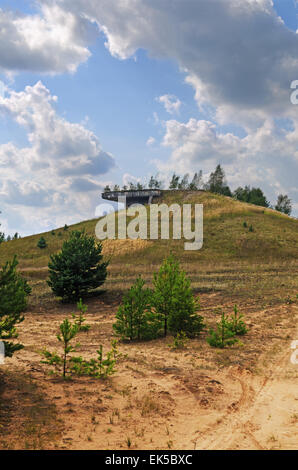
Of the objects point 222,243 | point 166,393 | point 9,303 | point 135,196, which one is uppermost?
point 135,196

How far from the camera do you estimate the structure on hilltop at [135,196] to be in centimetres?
9031

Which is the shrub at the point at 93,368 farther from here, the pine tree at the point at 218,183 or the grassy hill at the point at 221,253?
the pine tree at the point at 218,183

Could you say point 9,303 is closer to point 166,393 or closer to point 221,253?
point 166,393

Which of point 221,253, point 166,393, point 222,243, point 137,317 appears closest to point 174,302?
point 137,317

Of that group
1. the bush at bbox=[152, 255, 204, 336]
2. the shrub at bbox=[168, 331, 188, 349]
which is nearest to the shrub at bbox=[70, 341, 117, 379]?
the shrub at bbox=[168, 331, 188, 349]

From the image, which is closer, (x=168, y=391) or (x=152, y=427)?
(x=152, y=427)

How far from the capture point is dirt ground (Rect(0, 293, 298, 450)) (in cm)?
634

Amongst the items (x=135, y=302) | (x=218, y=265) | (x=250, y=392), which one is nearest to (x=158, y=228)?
(x=218, y=265)

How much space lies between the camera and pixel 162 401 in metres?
7.96

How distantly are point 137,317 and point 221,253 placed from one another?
3953cm

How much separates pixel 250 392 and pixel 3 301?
22.7ft

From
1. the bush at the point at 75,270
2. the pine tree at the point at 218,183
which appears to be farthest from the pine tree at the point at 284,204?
the bush at the point at 75,270

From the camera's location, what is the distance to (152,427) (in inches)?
267

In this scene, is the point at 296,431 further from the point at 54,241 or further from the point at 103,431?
the point at 54,241
